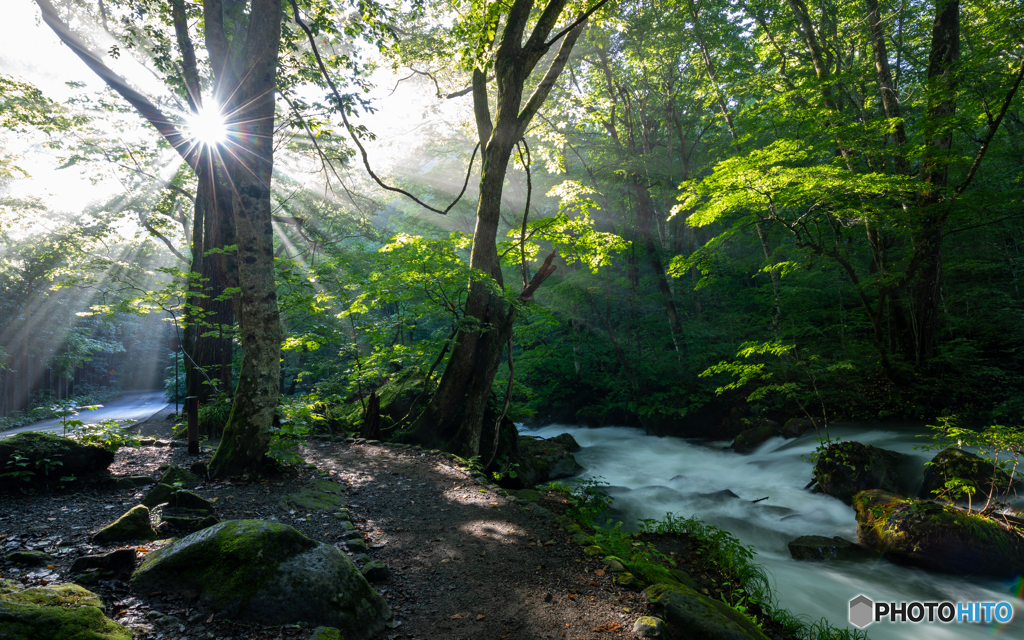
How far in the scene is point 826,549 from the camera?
5969 mm

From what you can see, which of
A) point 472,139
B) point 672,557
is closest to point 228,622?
point 672,557

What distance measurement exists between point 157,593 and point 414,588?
1.62m

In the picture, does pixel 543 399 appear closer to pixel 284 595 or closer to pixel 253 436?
pixel 253 436

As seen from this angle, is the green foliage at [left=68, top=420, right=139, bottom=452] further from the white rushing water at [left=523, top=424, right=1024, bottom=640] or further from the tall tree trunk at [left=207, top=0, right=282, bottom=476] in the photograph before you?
the white rushing water at [left=523, top=424, right=1024, bottom=640]

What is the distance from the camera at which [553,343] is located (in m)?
16.5

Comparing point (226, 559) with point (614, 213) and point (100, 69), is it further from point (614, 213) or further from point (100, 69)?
point (614, 213)

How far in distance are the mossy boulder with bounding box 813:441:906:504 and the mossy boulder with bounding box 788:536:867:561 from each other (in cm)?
163

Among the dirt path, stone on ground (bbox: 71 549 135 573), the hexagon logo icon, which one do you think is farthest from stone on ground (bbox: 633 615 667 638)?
the hexagon logo icon

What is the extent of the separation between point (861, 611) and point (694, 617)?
3397 millimetres

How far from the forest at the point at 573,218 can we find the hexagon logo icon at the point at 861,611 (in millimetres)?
1789

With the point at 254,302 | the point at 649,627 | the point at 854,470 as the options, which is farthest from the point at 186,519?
the point at 854,470

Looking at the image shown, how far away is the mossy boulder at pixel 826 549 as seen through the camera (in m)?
5.88

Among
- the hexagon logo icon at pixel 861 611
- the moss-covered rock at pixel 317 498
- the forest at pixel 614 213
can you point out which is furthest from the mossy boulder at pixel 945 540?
the moss-covered rock at pixel 317 498

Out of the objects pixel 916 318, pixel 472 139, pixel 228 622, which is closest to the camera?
pixel 228 622
